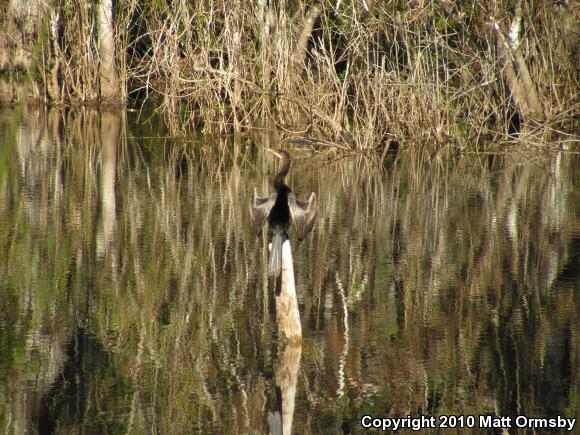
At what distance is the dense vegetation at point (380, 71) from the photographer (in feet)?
53.4

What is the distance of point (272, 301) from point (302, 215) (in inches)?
55.4

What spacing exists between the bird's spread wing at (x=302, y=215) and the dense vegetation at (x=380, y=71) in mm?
8834

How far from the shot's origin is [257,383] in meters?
6.33

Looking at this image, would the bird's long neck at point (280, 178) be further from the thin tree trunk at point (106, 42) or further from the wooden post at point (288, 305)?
the thin tree trunk at point (106, 42)

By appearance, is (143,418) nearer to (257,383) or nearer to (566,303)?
(257,383)

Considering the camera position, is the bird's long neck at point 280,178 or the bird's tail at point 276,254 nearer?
the bird's tail at point 276,254

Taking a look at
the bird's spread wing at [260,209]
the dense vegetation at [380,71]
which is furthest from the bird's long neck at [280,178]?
the dense vegetation at [380,71]

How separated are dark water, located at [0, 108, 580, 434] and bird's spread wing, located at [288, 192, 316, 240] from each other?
73cm

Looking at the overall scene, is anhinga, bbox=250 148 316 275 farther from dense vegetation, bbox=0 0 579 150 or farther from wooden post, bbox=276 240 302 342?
dense vegetation, bbox=0 0 579 150

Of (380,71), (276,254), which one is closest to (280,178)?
(276,254)

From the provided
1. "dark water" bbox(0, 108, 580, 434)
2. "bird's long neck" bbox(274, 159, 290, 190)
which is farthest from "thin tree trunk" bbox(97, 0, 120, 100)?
"bird's long neck" bbox(274, 159, 290, 190)

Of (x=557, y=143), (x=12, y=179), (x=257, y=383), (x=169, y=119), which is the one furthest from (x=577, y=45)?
(x=257, y=383)

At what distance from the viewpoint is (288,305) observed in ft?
22.6

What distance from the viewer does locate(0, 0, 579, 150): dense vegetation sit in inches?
640
